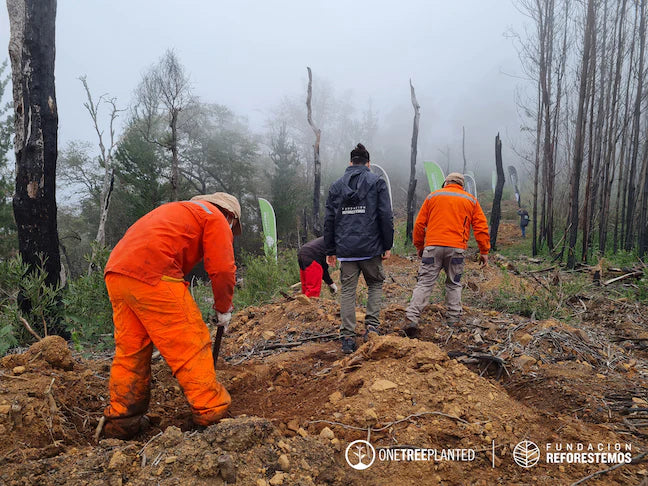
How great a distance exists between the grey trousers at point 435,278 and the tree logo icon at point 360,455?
7.03ft

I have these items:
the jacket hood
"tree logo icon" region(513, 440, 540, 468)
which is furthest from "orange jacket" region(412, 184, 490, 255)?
"tree logo icon" region(513, 440, 540, 468)

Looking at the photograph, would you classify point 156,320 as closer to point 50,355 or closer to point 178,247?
point 178,247

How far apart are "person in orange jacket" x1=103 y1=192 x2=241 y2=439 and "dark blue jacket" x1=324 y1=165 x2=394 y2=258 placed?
1524 mm

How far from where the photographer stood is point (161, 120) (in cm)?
2303

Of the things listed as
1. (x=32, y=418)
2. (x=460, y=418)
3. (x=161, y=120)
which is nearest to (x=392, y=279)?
(x=460, y=418)

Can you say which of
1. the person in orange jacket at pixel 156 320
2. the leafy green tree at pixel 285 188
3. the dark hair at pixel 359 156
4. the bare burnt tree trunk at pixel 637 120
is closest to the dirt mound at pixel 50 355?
the person in orange jacket at pixel 156 320

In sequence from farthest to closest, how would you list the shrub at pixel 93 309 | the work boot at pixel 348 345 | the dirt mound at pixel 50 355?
the shrub at pixel 93 309 < the work boot at pixel 348 345 < the dirt mound at pixel 50 355

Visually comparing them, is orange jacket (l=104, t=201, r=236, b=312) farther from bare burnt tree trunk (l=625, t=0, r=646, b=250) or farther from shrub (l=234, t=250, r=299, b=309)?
bare burnt tree trunk (l=625, t=0, r=646, b=250)

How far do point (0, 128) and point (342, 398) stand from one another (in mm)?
17344

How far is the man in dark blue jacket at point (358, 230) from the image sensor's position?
145 inches

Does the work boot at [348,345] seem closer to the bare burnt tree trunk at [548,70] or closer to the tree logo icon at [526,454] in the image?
the tree logo icon at [526,454]

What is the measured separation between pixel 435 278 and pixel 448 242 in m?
0.42

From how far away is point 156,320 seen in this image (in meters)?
2.27

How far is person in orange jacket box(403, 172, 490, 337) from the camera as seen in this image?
414 cm
